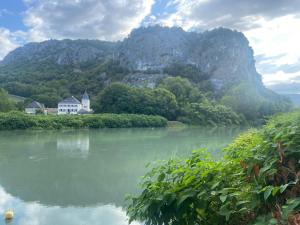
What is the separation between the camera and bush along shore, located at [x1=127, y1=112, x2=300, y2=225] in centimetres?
196

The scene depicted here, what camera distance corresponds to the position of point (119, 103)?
194ft

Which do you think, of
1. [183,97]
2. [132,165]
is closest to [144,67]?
[183,97]

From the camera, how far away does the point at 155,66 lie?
121625 millimetres

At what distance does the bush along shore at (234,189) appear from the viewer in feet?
6.44

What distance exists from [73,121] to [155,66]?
79.7m

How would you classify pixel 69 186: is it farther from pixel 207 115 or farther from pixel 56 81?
pixel 56 81

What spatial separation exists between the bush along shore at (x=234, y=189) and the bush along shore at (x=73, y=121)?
4166 centimetres

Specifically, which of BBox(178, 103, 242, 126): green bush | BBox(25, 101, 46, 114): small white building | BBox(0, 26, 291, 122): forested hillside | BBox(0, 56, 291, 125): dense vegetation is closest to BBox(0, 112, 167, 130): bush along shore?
BBox(0, 56, 291, 125): dense vegetation

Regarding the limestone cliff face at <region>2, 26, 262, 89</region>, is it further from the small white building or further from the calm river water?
the calm river water

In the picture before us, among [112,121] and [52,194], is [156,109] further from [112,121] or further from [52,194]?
[52,194]

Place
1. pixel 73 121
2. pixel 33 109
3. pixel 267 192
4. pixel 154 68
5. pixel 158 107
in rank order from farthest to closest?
pixel 154 68 → pixel 33 109 → pixel 158 107 → pixel 73 121 → pixel 267 192

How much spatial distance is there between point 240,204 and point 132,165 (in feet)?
45.4

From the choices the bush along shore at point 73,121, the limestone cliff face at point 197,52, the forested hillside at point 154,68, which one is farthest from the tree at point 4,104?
the limestone cliff face at point 197,52

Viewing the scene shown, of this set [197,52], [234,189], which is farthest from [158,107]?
[197,52]
